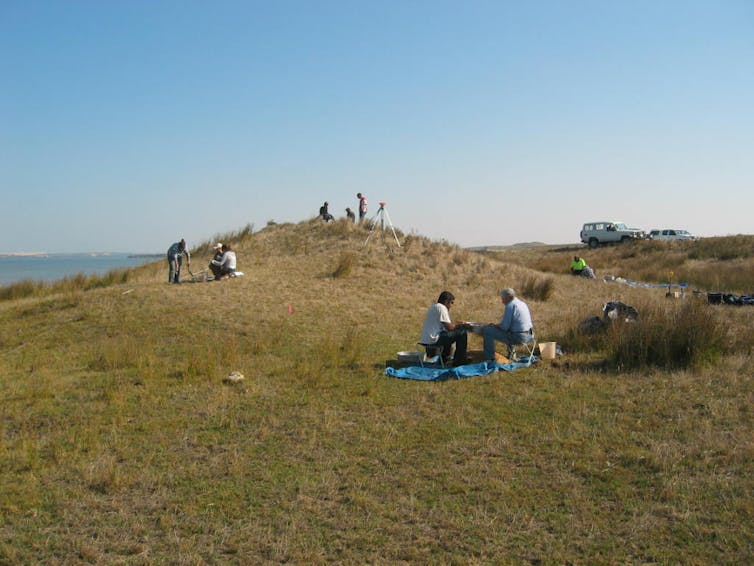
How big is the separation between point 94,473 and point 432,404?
157 inches

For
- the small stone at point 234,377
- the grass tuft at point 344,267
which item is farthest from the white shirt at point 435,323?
the grass tuft at point 344,267

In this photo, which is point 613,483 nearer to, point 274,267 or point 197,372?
point 197,372

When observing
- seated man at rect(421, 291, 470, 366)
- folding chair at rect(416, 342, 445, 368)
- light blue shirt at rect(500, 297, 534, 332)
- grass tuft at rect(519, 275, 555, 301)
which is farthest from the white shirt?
grass tuft at rect(519, 275, 555, 301)

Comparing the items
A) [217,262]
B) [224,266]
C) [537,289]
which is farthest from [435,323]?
[217,262]

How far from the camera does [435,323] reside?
9930 mm

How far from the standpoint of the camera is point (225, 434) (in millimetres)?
6859

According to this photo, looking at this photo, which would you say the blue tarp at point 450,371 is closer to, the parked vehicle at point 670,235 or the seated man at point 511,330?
the seated man at point 511,330

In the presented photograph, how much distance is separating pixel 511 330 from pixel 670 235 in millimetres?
36898

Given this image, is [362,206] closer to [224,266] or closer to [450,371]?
[224,266]

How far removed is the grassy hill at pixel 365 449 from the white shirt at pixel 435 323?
1064mm

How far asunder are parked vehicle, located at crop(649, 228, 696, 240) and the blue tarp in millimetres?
35754

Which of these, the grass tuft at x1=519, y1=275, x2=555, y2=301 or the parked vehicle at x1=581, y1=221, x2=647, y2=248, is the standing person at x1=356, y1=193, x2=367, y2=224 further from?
the parked vehicle at x1=581, y1=221, x2=647, y2=248

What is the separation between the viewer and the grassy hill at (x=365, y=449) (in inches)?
179

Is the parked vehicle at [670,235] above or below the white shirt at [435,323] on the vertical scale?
above
